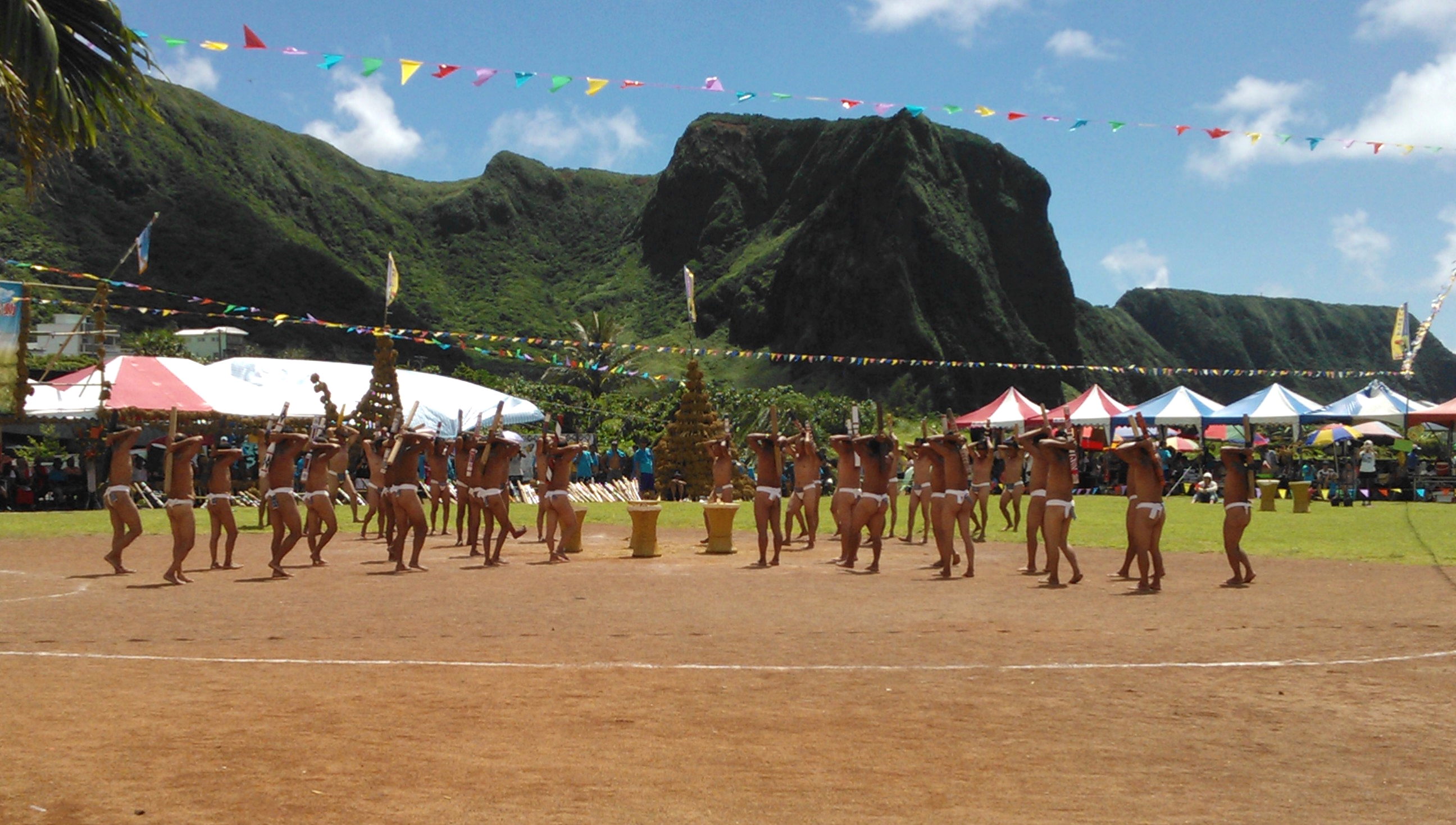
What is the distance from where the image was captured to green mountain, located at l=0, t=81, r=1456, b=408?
78.2 metres

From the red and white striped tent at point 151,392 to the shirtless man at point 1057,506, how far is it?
23.6 m

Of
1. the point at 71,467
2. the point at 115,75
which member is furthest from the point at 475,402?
the point at 115,75

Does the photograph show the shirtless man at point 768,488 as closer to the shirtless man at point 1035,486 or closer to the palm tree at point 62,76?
the shirtless man at point 1035,486

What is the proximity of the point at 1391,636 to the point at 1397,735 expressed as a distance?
3656mm

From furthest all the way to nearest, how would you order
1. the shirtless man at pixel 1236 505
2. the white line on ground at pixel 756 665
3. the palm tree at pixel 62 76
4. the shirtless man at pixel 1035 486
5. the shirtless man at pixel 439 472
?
1. the shirtless man at pixel 439 472
2. the shirtless man at pixel 1035 486
3. the shirtless man at pixel 1236 505
4. the palm tree at pixel 62 76
5. the white line on ground at pixel 756 665

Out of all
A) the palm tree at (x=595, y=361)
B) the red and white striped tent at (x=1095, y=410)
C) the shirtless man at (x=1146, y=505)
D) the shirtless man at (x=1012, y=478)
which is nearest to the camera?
the shirtless man at (x=1146, y=505)

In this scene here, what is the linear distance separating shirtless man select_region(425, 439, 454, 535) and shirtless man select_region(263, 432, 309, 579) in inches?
87.3

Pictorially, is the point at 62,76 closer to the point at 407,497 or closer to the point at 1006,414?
the point at 407,497

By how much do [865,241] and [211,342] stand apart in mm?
46840

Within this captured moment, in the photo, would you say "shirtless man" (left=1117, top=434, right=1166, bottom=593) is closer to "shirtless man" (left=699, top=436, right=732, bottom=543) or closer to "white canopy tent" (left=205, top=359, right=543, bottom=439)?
"shirtless man" (left=699, top=436, right=732, bottom=543)

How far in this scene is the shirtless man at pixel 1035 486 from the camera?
48.1 ft

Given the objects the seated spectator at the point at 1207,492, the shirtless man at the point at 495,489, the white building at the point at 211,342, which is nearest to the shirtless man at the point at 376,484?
the shirtless man at the point at 495,489

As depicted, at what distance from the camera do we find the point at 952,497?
1511 centimetres

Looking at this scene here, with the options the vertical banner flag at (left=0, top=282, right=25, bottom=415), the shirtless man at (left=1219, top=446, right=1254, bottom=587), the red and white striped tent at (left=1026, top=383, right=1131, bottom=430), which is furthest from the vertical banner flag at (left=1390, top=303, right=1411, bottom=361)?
the vertical banner flag at (left=0, top=282, right=25, bottom=415)
